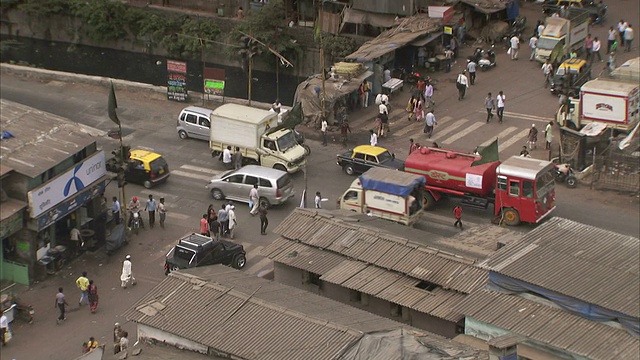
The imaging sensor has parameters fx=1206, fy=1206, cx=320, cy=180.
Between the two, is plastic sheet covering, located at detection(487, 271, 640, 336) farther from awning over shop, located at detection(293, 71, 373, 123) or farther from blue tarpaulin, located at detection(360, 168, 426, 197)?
awning over shop, located at detection(293, 71, 373, 123)

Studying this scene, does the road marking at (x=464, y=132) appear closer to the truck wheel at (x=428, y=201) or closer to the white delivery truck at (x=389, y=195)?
the truck wheel at (x=428, y=201)

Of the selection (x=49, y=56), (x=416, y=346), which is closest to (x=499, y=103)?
(x=416, y=346)

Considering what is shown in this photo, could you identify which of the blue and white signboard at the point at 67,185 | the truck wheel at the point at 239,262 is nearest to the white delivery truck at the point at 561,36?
the truck wheel at the point at 239,262

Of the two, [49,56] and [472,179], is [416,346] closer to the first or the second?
[472,179]

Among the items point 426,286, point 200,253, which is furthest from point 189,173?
point 426,286

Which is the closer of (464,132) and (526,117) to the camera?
(464,132)

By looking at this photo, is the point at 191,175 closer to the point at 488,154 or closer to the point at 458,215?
the point at 458,215
